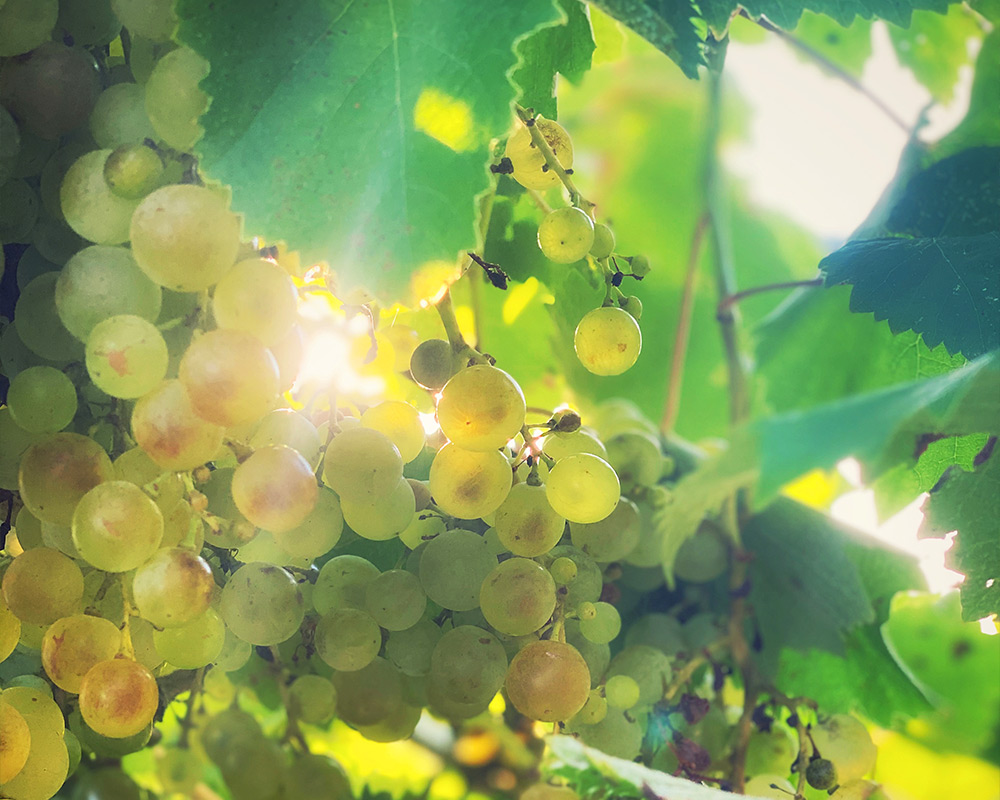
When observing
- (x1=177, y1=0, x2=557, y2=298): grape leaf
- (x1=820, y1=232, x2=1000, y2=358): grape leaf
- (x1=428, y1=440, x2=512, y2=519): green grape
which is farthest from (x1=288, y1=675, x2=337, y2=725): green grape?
(x1=820, y1=232, x2=1000, y2=358): grape leaf

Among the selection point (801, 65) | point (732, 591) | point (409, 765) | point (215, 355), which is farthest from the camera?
point (801, 65)

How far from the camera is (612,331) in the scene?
438 millimetres

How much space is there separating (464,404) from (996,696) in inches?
29.6

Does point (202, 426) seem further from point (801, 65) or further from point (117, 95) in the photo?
point (801, 65)

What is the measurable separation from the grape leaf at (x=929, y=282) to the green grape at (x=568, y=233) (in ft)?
0.55

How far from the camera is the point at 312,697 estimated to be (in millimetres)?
543

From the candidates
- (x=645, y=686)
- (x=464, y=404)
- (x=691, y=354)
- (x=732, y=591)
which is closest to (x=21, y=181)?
(x=464, y=404)

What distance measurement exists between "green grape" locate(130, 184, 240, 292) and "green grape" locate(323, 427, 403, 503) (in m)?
0.10

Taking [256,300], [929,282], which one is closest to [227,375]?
[256,300]

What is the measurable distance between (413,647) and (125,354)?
222 mm

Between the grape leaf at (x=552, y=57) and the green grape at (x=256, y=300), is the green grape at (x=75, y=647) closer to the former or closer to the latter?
the green grape at (x=256, y=300)

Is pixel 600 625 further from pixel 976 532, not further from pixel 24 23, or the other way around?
pixel 24 23

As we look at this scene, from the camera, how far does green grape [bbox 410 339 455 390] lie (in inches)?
17.1

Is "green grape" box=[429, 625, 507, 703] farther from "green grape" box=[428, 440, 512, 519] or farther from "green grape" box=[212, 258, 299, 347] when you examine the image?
"green grape" box=[212, 258, 299, 347]
